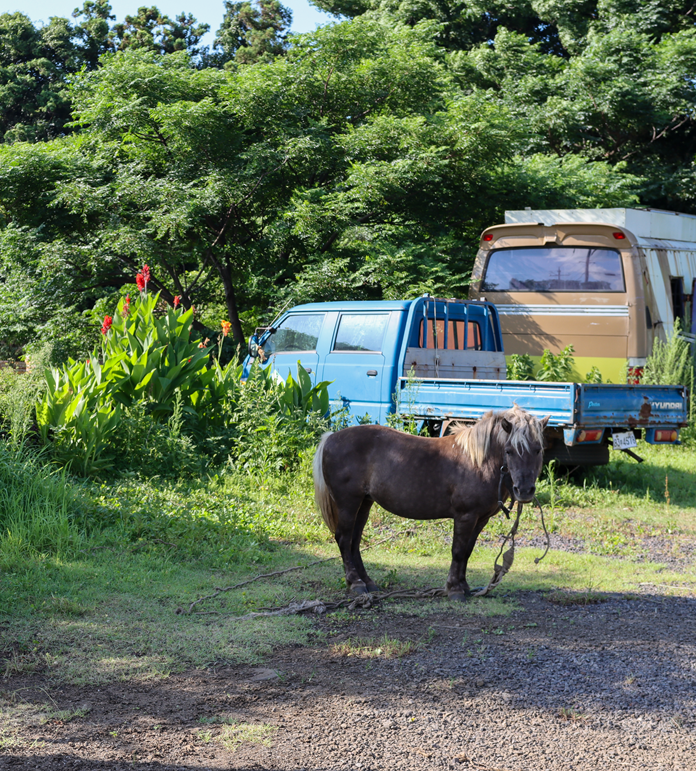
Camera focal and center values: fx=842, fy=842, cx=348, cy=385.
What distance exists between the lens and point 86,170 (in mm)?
16172

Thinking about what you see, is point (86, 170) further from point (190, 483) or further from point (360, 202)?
point (190, 483)

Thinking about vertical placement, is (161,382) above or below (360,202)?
below

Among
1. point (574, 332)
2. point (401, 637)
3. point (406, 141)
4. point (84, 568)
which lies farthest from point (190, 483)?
point (406, 141)

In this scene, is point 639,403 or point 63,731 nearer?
point 63,731

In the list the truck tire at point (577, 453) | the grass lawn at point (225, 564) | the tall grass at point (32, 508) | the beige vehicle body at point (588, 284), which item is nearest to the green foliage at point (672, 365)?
the beige vehicle body at point (588, 284)

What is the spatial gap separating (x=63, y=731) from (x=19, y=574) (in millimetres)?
2434

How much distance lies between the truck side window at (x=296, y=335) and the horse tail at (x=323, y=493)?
5.20 meters

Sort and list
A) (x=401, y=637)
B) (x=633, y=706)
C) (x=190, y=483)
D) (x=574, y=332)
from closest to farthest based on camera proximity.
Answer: (x=633, y=706), (x=401, y=637), (x=190, y=483), (x=574, y=332)

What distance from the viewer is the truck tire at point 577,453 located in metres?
8.71

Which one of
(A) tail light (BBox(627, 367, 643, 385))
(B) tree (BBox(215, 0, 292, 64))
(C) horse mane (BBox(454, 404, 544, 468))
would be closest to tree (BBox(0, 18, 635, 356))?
(A) tail light (BBox(627, 367, 643, 385))

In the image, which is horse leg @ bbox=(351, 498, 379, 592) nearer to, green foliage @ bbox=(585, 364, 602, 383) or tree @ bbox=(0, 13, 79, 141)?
green foliage @ bbox=(585, 364, 602, 383)

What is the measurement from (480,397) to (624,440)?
1.56 metres

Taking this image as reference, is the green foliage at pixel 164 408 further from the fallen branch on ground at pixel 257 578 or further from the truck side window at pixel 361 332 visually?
the fallen branch on ground at pixel 257 578

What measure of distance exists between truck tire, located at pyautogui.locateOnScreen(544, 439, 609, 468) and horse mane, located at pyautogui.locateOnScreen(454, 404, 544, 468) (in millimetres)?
3539
